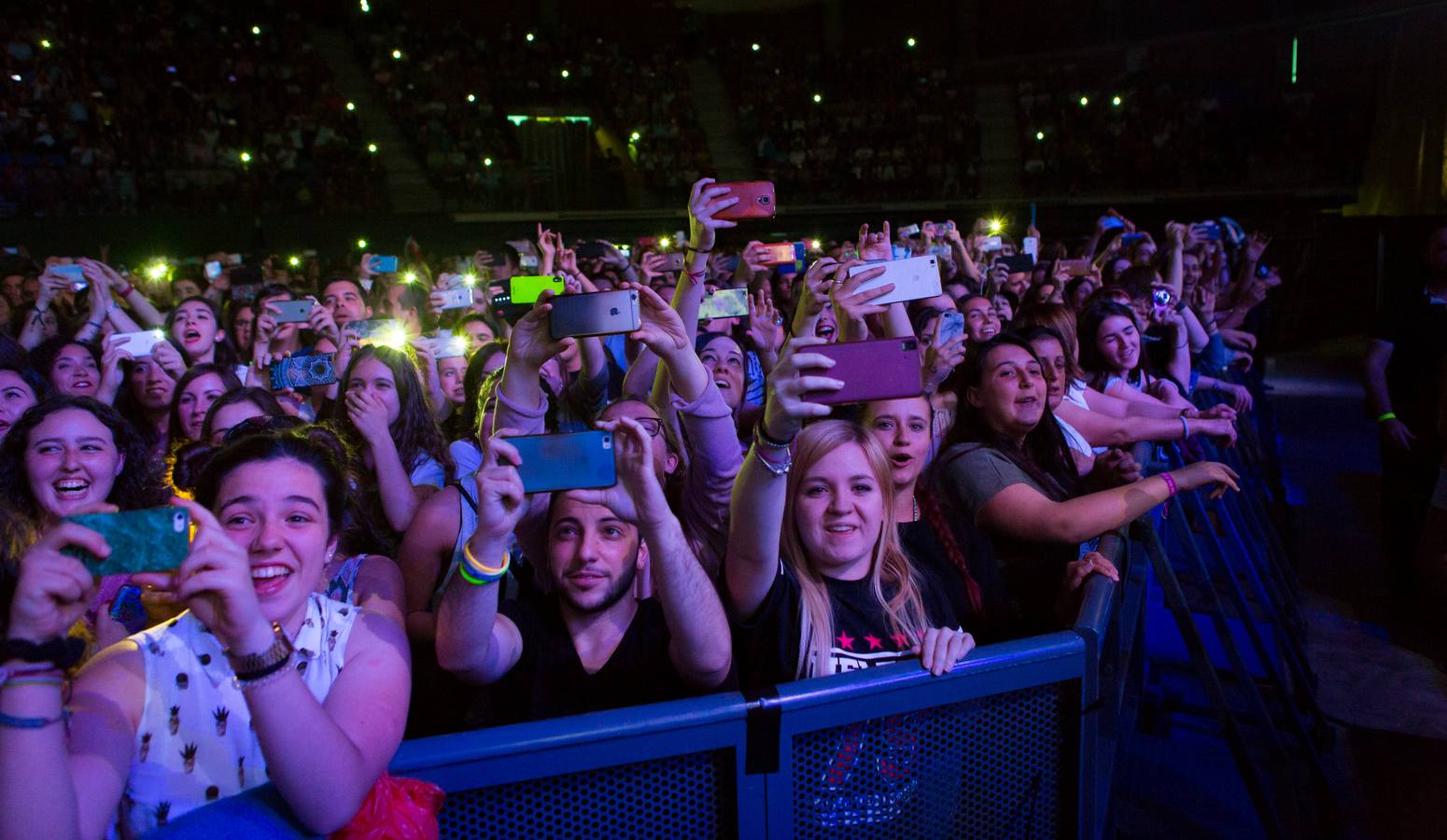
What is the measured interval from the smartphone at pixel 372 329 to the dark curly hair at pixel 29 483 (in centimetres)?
108

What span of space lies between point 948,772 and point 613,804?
0.62m

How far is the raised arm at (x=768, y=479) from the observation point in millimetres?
1678

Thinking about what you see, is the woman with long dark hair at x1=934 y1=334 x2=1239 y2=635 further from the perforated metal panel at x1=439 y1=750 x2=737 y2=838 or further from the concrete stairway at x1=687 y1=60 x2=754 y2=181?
the concrete stairway at x1=687 y1=60 x2=754 y2=181

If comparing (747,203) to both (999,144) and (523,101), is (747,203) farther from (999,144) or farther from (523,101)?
(999,144)

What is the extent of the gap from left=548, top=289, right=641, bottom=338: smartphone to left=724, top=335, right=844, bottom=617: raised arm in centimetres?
40

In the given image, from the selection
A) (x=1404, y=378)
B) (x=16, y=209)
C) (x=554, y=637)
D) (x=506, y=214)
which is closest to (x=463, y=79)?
(x=506, y=214)

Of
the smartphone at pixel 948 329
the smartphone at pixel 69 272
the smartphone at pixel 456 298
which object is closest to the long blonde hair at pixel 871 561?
the smartphone at pixel 948 329

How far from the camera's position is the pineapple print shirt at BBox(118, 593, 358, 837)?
142 cm

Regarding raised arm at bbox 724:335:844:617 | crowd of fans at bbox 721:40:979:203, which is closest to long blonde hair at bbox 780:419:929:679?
raised arm at bbox 724:335:844:617

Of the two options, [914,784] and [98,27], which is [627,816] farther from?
[98,27]

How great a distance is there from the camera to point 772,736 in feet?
5.37

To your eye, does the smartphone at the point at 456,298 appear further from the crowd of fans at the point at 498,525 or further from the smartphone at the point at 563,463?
the smartphone at the point at 563,463

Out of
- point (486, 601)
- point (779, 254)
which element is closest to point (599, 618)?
point (486, 601)

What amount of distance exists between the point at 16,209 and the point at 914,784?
13.0 m
